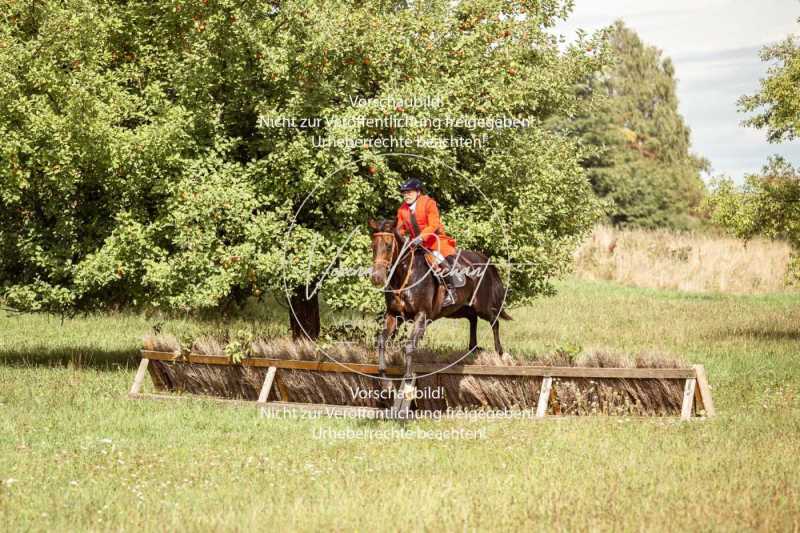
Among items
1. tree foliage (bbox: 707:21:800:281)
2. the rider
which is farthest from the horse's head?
tree foliage (bbox: 707:21:800:281)

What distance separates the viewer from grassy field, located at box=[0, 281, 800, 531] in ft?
31.9

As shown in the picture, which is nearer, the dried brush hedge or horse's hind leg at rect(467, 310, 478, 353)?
the dried brush hedge

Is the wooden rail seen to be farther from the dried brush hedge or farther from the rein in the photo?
the rein

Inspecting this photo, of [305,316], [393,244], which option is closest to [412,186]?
[393,244]

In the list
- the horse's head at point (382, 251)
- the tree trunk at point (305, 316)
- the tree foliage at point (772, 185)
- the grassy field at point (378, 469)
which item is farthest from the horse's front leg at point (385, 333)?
the tree foliage at point (772, 185)

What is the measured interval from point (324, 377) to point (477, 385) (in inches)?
98.5

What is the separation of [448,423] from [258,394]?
3.72 meters

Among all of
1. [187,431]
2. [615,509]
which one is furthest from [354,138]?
[615,509]

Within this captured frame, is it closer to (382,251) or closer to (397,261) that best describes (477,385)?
(397,261)

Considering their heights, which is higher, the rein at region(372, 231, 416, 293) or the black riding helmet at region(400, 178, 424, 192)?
the black riding helmet at region(400, 178, 424, 192)

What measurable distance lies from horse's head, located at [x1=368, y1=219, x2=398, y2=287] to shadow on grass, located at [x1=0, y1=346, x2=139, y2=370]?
10004mm

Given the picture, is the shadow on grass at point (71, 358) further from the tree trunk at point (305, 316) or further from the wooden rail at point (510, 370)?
the wooden rail at point (510, 370)

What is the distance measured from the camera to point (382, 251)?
13.2 meters

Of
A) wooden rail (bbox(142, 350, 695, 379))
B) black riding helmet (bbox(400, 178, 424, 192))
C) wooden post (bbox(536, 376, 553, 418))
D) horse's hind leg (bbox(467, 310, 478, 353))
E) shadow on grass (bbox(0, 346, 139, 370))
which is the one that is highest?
black riding helmet (bbox(400, 178, 424, 192))
